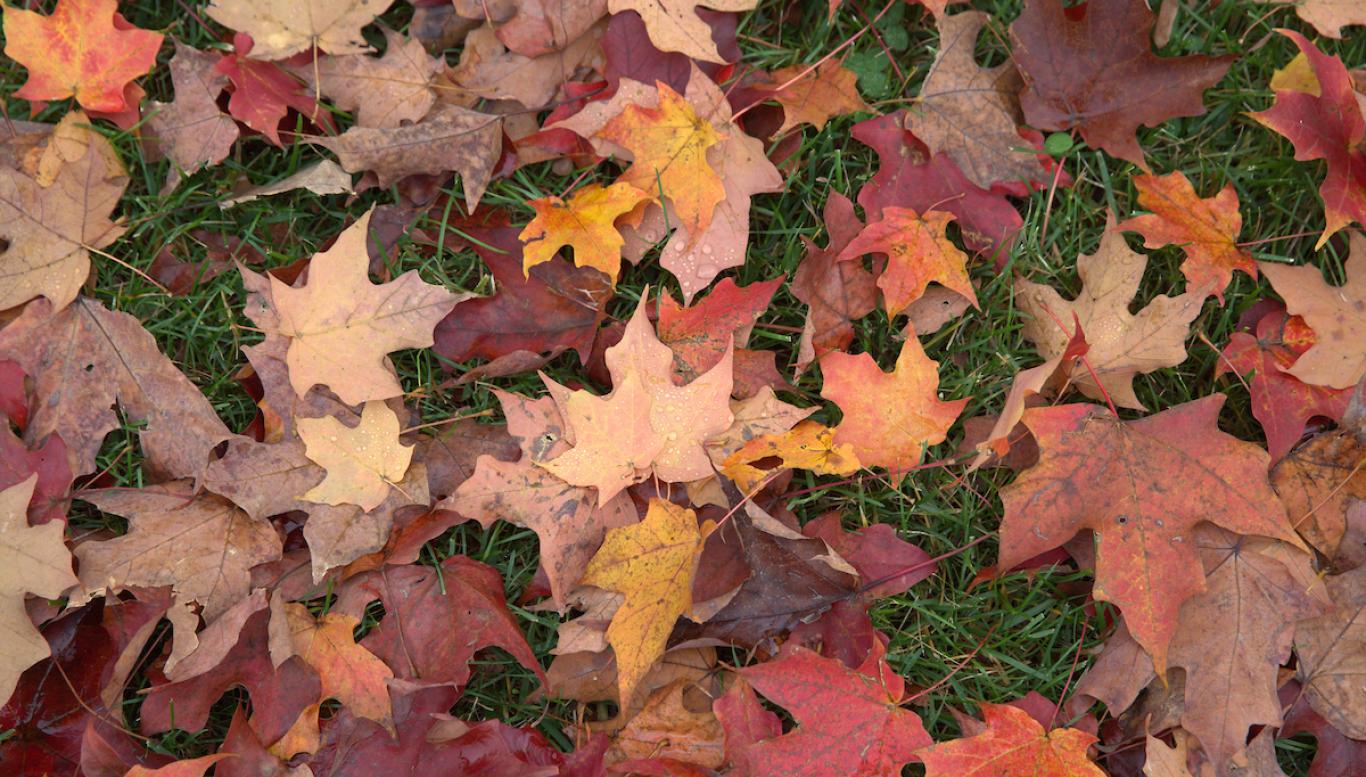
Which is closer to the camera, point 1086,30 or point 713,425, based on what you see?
point 713,425

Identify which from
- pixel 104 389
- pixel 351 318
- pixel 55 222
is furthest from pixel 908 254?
pixel 55 222

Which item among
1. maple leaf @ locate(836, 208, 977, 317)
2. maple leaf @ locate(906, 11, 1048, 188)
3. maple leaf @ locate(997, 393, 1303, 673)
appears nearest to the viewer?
maple leaf @ locate(997, 393, 1303, 673)

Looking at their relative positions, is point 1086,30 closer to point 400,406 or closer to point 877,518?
point 877,518

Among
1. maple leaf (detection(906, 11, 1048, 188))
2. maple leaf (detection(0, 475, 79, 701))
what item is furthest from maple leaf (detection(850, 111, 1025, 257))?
maple leaf (detection(0, 475, 79, 701))

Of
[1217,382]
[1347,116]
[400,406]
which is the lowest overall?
[400,406]

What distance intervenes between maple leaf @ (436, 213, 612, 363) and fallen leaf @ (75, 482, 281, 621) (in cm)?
57

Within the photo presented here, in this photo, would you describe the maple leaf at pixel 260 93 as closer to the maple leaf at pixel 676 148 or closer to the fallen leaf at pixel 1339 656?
the maple leaf at pixel 676 148

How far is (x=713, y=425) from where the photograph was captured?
1.92m

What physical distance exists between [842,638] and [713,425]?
20.9 inches

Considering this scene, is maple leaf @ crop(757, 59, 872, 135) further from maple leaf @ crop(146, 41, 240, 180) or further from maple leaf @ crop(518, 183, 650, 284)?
maple leaf @ crop(146, 41, 240, 180)

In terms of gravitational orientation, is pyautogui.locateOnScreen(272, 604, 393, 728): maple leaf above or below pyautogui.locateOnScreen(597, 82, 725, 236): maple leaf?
below

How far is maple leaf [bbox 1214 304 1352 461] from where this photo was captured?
2.02 m

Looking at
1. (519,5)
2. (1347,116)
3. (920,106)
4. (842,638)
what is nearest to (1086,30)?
(920,106)

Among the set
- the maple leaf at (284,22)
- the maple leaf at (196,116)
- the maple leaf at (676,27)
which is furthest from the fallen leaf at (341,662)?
the maple leaf at (676,27)
